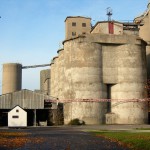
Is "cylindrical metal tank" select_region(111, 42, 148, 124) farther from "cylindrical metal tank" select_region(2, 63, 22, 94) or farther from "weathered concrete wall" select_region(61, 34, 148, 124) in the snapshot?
"cylindrical metal tank" select_region(2, 63, 22, 94)

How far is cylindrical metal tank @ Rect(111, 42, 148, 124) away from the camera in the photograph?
72.4 m

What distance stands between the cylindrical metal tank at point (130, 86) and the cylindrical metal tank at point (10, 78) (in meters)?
43.0

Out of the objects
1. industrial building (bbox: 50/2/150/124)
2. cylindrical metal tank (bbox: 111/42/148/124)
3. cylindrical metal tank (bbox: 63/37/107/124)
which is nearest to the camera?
cylindrical metal tank (bbox: 63/37/107/124)

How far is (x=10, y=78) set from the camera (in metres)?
110

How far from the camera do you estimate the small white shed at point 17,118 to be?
5606cm

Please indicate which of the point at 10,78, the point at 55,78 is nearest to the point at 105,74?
the point at 55,78

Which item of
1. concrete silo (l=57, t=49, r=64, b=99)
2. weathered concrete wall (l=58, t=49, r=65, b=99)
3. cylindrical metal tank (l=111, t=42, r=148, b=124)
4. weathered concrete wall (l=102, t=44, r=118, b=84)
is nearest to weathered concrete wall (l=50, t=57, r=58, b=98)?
concrete silo (l=57, t=49, r=64, b=99)

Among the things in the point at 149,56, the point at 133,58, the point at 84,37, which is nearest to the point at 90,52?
the point at 84,37

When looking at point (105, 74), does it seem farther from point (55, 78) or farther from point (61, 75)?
point (55, 78)

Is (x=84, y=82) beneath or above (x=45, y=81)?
beneath

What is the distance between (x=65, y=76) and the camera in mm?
74750

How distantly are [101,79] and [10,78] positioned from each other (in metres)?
44.2

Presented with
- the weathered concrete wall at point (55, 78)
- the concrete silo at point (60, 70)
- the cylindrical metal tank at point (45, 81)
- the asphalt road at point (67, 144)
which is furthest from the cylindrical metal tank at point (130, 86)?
the asphalt road at point (67, 144)

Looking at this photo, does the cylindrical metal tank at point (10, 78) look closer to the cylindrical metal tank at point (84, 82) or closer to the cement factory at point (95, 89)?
the cement factory at point (95, 89)
